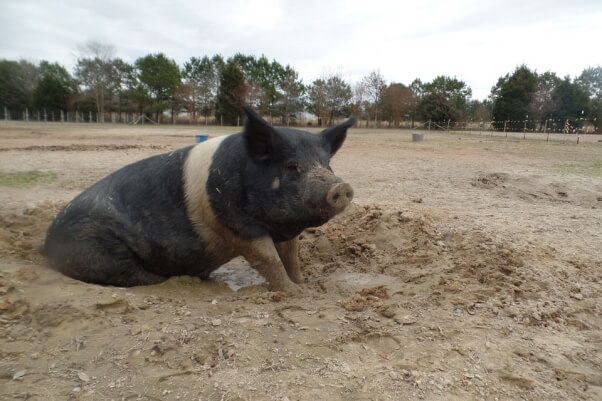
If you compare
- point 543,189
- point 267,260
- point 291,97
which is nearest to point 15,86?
point 291,97

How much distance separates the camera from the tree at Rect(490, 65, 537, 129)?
48469 millimetres

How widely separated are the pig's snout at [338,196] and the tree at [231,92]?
52.1 meters

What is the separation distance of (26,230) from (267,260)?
368cm

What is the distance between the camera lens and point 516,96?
4934 cm

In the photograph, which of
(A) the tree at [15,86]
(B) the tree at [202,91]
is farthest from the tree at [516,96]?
(A) the tree at [15,86]

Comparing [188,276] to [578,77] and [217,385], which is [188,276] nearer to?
[217,385]

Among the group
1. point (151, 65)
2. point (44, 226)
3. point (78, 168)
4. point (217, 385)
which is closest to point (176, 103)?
point (151, 65)

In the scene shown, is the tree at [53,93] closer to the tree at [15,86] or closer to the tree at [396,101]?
the tree at [15,86]

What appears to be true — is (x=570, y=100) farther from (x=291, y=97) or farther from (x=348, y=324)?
(x=348, y=324)

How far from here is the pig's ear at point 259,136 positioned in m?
3.36

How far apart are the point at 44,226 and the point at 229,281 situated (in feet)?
9.33

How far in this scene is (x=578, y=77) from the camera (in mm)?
49594

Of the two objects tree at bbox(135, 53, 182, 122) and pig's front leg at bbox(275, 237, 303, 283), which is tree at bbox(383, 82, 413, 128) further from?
pig's front leg at bbox(275, 237, 303, 283)

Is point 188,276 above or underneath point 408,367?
underneath
